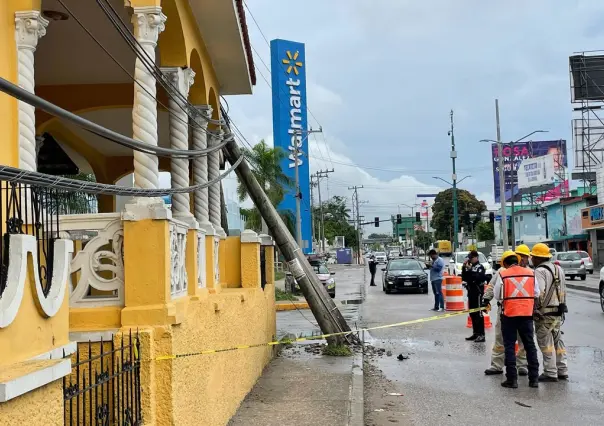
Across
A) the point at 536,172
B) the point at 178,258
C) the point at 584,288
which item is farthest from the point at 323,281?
the point at 536,172

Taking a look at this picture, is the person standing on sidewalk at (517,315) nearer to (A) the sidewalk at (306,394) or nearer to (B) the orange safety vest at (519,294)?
(B) the orange safety vest at (519,294)

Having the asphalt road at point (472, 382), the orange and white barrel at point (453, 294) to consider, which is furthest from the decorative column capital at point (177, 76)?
the orange and white barrel at point (453, 294)

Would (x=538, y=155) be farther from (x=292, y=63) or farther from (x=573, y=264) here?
(x=573, y=264)

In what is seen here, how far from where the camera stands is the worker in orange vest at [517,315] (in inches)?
341

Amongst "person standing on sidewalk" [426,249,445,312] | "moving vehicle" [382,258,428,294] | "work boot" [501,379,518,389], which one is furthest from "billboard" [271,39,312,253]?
"work boot" [501,379,518,389]

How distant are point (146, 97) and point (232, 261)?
4.24 meters

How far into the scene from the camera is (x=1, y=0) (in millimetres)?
5793

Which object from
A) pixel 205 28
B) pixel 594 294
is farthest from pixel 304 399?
pixel 594 294

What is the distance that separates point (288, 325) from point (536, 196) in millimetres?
71623

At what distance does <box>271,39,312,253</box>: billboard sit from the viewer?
43281mm

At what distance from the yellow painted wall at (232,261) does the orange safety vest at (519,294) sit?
4.00 metres

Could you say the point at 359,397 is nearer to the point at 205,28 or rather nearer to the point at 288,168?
the point at 205,28

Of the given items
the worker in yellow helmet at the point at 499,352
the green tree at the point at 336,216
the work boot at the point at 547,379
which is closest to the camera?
the work boot at the point at 547,379

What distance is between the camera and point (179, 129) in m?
8.30
